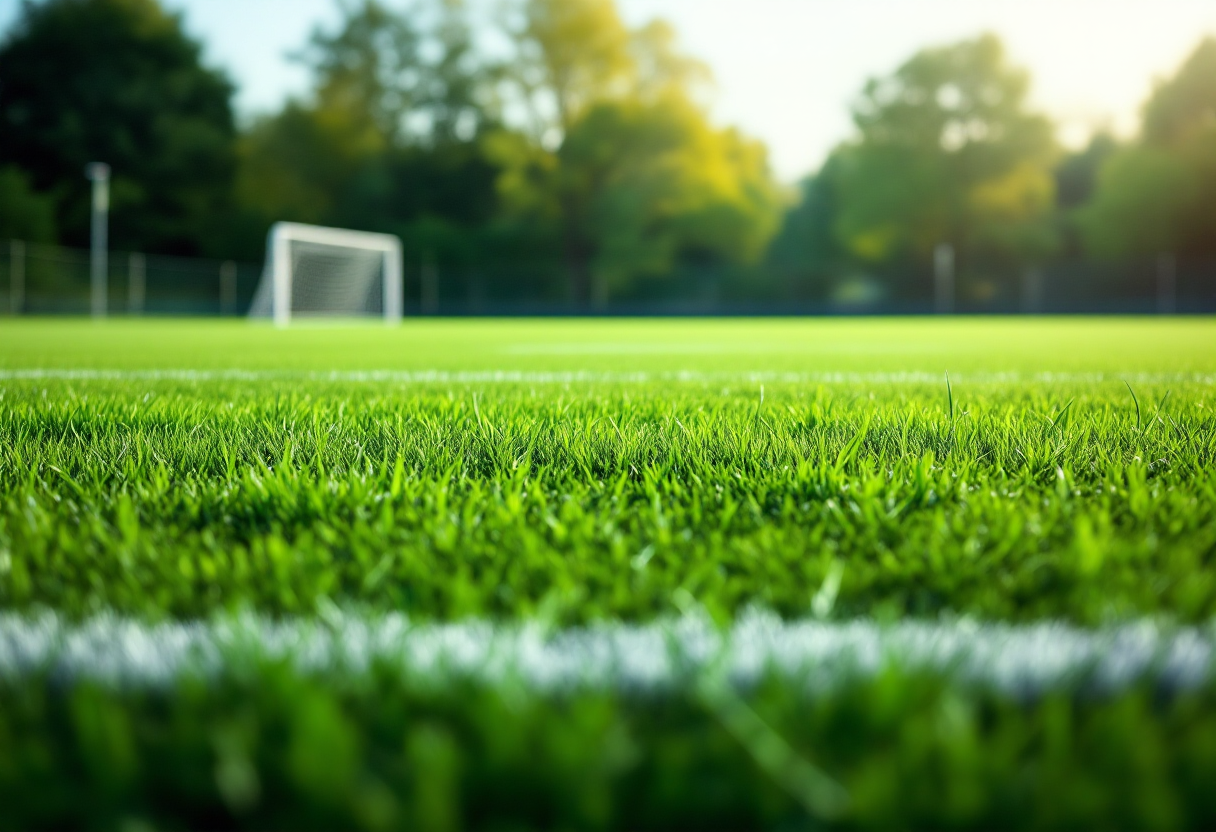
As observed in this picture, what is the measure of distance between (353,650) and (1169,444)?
1.93 meters

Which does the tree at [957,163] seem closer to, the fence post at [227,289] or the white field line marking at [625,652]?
the fence post at [227,289]

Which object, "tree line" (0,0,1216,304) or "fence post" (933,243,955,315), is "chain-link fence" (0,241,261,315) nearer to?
"tree line" (0,0,1216,304)

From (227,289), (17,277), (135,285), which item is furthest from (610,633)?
(227,289)

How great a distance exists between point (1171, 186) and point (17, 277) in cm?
4022

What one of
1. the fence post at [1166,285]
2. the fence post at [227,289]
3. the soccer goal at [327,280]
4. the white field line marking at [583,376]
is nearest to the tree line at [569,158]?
the fence post at [1166,285]

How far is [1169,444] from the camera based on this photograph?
2.12m

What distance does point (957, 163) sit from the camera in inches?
1534

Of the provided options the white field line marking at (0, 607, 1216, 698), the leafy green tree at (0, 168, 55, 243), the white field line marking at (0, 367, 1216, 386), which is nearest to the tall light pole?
the leafy green tree at (0, 168, 55, 243)

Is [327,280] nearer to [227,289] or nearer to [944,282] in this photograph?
[227,289]

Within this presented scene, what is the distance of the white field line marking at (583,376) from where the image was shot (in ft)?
14.5

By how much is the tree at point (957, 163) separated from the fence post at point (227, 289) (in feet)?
80.2

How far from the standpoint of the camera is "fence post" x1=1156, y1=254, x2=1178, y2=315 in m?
34.1

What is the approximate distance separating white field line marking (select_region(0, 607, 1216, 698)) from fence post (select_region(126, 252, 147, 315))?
108 feet

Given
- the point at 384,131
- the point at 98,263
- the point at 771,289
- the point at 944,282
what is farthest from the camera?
the point at 384,131
